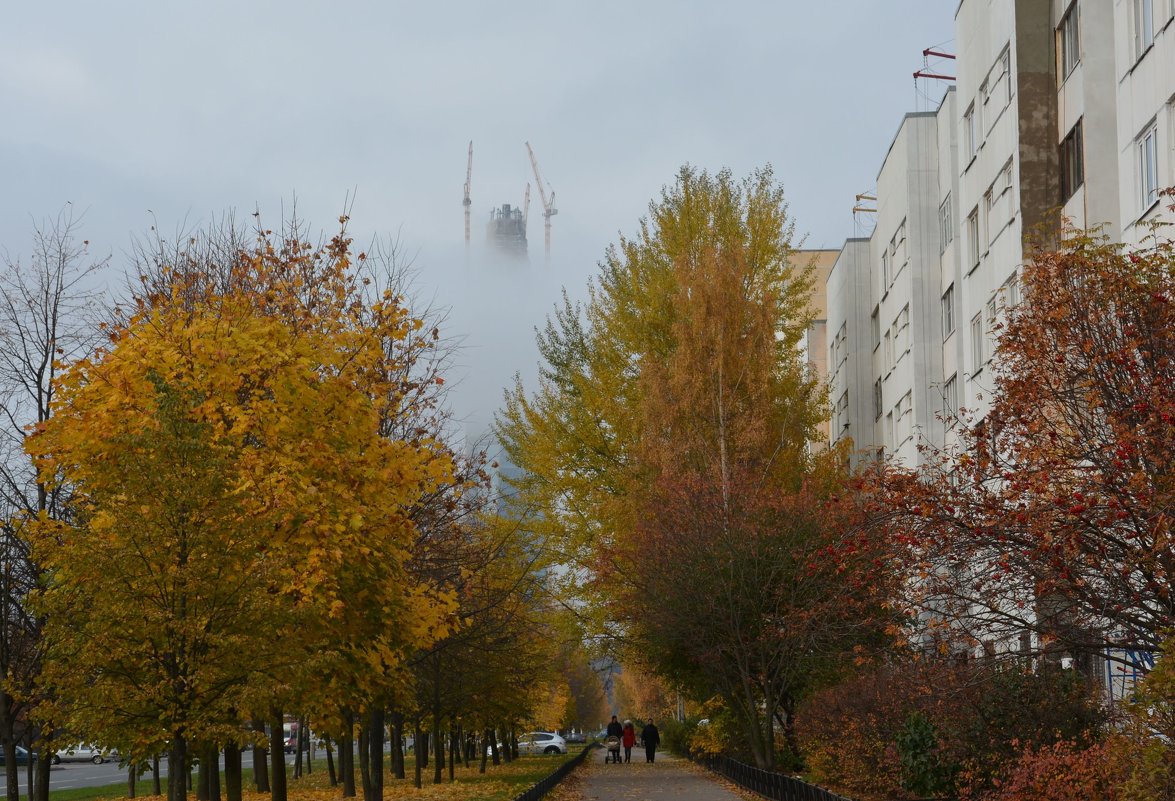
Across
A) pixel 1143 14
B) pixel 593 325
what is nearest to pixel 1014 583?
pixel 1143 14

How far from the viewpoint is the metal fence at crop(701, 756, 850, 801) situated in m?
19.7

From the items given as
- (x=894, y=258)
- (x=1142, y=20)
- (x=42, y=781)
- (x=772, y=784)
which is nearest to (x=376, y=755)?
(x=42, y=781)

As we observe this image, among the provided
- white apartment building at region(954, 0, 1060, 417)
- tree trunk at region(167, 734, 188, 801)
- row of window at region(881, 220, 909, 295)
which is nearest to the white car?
row of window at region(881, 220, 909, 295)

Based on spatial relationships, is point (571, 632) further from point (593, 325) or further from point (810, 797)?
point (810, 797)

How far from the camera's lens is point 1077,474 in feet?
46.4

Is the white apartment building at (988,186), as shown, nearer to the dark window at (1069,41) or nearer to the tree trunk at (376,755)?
the dark window at (1069,41)

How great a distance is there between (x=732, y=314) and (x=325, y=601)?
24106 millimetres

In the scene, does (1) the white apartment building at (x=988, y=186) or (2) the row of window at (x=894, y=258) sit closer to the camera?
(1) the white apartment building at (x=988, y=186)

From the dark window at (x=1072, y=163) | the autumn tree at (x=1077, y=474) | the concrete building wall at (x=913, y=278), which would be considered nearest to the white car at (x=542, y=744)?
the concrete building wall at (x=913, y=278)

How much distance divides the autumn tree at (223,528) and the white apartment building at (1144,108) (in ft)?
38.7

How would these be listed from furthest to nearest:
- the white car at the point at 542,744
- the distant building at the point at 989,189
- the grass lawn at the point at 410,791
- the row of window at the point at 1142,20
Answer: the white car at the point at 542,744 → the grass lawn at the point at 410,791 → the distant building at the point at 989,189 → the row of window at the point at 1142,20

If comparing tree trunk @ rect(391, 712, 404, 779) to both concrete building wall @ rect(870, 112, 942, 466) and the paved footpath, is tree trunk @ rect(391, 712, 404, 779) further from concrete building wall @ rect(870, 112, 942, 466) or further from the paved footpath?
concrete building wall @ rect(870, 112, 942, 466)

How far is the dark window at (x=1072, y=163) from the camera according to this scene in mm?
26891

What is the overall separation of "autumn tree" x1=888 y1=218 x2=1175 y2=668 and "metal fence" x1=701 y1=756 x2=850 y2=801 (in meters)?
5.56
